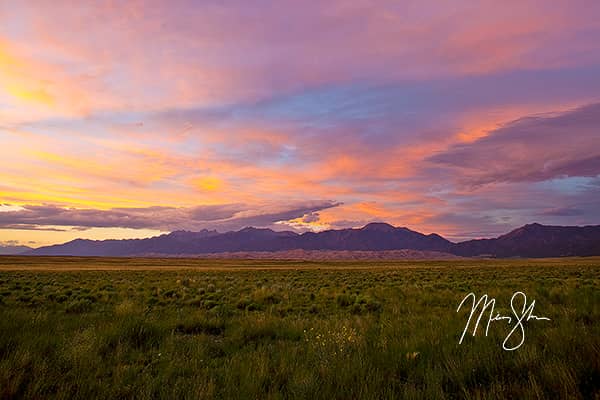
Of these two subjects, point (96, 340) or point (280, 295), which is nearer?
point (96, 340)

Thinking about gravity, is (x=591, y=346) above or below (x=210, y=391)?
above

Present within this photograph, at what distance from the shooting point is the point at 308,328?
30.0ft

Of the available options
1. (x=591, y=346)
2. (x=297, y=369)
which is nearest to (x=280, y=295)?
(x=297, y=369)

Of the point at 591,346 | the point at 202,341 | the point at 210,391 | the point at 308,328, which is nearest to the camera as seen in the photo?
the point at 210,391

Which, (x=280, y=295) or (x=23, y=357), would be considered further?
(x=280, y=295)

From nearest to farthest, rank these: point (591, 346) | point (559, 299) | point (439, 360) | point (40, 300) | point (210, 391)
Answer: point (210, 391), point (591, 346), point (439, 360), point (559, 299), point (40, 300)

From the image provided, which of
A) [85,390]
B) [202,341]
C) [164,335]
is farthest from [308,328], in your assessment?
[85,390]

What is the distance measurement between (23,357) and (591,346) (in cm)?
800

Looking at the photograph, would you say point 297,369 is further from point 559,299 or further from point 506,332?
point 559,299

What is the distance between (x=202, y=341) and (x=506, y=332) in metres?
6.12

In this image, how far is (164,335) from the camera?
27.2 ft

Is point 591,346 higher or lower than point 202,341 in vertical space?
higher

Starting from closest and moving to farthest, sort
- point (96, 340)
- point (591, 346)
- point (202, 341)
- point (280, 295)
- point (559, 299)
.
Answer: point (591, 346) < point (96, 340) < point (202, 341) < point (559, 299) < point (280, 295)

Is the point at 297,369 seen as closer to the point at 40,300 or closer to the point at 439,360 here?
the point at 439,360
